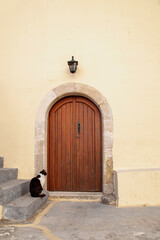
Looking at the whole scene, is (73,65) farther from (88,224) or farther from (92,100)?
(88,224)

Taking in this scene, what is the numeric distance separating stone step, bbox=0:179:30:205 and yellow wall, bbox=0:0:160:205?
52cm

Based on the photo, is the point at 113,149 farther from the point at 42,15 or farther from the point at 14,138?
the point at 42,15

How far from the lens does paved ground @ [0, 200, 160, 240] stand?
9.66 ft

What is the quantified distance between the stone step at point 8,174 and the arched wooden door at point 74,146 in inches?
30.0

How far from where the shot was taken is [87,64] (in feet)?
17.0

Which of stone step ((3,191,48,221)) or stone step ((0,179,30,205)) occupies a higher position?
stone step ((0,179,30,205))

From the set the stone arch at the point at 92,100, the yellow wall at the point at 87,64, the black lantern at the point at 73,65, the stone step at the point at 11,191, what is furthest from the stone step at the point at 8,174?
the black lantern at the point at 73,65

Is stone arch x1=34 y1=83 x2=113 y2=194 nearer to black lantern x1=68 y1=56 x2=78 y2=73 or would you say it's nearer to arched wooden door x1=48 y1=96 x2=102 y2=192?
arched wooden door x1=48 y1=96 x2=102 y2=192

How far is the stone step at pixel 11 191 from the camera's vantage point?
3725 millimetres

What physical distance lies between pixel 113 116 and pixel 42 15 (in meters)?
2.78

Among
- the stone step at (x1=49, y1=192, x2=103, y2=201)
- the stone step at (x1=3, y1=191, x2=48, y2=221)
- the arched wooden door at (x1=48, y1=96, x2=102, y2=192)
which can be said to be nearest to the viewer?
the stone step at (x1=3, y1=191, x2=48, y2=221)

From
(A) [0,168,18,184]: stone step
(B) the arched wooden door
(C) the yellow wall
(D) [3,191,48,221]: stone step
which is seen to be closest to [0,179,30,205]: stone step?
(D) [3,191,48,221]: stone step

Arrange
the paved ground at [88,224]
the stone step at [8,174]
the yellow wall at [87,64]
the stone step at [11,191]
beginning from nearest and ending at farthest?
the paved ground at [88,224] < the stone step at [11,191] < the stone step at [8,174] < the yellow wall at [87,64]

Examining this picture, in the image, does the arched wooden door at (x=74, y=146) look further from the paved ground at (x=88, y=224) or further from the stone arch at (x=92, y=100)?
the paved ground at (x=88, y=224)
